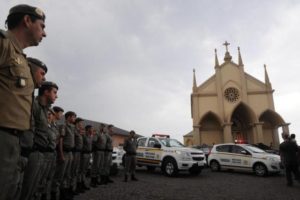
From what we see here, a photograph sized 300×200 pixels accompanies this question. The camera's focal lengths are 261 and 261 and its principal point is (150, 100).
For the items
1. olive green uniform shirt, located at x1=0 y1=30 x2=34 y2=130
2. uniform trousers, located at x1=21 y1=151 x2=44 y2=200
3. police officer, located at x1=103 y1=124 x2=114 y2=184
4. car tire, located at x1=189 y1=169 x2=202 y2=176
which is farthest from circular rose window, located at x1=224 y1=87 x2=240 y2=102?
olive green uniform shirt, located at x1=0 y1=30 x2=34 y2=130

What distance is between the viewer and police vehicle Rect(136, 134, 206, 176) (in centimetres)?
1184

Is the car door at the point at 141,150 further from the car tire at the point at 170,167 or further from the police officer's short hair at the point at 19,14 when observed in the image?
the police officer's short hair at the point at 19,14

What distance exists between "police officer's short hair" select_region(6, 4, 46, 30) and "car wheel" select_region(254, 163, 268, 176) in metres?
12.9

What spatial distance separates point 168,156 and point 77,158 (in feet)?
19.0

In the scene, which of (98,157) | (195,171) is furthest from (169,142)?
(98,157)

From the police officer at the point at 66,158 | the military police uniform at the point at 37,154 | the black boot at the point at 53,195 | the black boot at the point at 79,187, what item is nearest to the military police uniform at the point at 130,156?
the black boot at the point at 79,187

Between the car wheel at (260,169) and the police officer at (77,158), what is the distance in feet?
29.1

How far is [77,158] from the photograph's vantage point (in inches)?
287

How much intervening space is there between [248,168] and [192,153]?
11.1 ft

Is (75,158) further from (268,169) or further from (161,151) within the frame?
(268,169)

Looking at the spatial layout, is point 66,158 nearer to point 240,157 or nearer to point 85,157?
point 85,157

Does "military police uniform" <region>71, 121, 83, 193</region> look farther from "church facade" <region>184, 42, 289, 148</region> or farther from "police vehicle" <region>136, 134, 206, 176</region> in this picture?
"church facade" <region>184, 42, 289, 148</region>

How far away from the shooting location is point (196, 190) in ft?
27.1

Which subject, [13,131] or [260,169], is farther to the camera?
[260,169]
